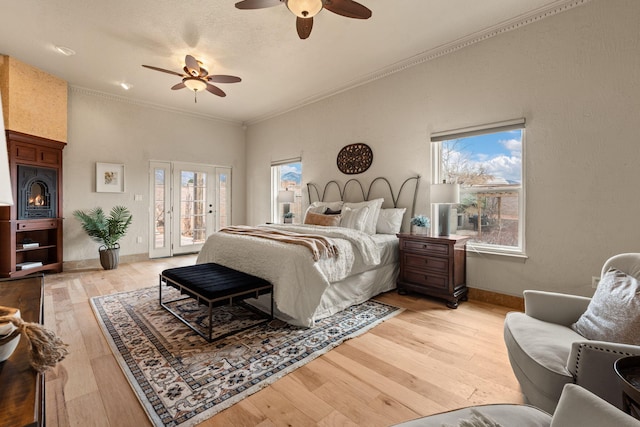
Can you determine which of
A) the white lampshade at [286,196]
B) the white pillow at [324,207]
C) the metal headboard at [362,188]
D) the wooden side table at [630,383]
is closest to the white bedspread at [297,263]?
the metal headboard at [362,188]

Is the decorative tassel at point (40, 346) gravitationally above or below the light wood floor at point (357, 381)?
above

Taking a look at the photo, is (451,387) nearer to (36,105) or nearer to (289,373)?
(289,373)

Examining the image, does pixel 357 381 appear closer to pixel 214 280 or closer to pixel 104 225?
pixel 214 280

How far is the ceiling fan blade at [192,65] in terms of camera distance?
327 cm

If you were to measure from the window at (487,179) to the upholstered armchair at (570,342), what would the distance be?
1577 millimetres

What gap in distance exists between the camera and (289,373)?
6.36ft

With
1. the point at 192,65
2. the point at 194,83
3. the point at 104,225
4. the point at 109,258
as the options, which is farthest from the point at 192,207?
the point at 192,65

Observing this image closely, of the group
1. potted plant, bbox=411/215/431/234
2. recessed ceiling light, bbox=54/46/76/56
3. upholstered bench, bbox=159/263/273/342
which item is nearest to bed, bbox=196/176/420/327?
upholstered bench, bbox=159/263/273/342

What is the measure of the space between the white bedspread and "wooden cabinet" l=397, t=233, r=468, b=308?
42cm

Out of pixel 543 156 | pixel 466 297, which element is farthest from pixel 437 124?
pixel 466 297

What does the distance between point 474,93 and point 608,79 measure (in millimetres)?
1129

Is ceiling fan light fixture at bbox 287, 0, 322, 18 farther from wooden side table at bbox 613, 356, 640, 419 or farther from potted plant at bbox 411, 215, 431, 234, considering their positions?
wooden side table at bbox 613, 356, 640, 419

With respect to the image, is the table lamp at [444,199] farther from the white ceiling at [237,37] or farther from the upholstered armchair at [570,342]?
the white ceiling at [237,37]

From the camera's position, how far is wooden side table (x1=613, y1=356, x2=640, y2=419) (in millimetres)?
799
